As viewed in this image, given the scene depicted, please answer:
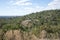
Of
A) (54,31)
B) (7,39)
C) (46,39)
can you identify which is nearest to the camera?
(7,39)

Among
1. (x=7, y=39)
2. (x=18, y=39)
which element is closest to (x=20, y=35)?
(x=18, y=39)

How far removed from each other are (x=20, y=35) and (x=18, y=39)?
1.96 ft

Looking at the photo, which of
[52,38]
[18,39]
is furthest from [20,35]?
[52,38]

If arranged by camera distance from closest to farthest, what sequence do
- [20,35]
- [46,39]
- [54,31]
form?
1. [20,35]
2. [46,39]
3. [54,31]

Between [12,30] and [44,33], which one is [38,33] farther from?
[12,30]

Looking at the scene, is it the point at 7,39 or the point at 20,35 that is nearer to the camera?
the point at 7,39

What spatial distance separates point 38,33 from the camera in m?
21.1

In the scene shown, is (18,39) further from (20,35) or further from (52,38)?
(52,38)

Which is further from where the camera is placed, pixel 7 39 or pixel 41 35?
pixel 41 35

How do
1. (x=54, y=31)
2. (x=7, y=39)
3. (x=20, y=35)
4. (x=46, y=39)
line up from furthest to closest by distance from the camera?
(x=54, y=31)
(x=46, y=39)
(x=20, y=35)
(x=7, y=39)

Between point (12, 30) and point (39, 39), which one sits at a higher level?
point (12, 30)

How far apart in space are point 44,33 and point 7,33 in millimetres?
5201

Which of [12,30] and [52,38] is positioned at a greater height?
[12,30]

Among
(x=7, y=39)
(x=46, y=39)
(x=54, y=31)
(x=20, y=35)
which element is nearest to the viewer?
(x=7, y=39)
